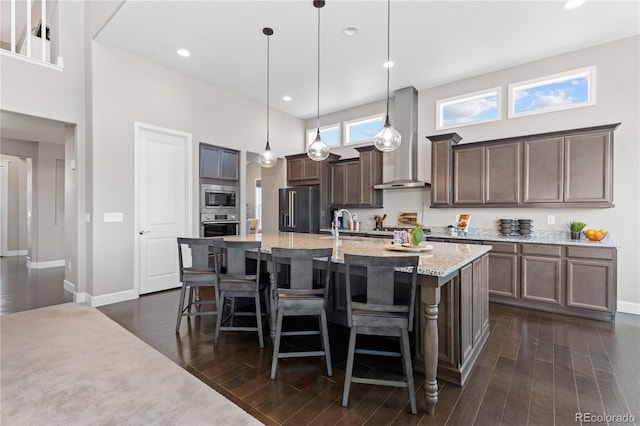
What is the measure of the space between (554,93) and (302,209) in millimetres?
4498

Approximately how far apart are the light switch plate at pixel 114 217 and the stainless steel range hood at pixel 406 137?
13.8 feet

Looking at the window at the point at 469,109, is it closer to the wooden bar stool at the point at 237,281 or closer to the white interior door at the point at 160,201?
the wooden bar stool at the point at 237,281

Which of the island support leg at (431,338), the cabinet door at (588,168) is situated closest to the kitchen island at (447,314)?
the island support leg at (431,338)

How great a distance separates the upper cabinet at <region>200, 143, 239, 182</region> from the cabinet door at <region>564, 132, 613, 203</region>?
5.19 metres

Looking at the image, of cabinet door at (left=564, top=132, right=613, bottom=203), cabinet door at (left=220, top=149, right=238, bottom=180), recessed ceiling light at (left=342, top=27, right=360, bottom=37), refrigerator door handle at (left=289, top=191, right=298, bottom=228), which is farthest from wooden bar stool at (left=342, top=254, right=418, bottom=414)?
refrigerator door handle at (left=289, top=191, right=298, bottom=228)

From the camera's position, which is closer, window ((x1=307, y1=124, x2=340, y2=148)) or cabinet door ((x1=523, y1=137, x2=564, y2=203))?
cabinet door ((x1=523, y1=137, x2=564, y2=203))

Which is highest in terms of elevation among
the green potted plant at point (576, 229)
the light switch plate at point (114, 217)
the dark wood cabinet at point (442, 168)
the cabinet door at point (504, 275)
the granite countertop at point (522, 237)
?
the dark wood cabinet at point (442, 168)

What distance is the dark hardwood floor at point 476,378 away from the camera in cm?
183

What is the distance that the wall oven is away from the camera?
17.1 feet

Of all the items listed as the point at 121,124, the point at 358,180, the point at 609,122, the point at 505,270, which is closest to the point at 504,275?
the point at 505,270

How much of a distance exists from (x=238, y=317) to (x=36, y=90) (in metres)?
3.81

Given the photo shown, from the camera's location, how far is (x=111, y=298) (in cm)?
409

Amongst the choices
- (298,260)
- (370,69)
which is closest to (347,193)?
(370,69)

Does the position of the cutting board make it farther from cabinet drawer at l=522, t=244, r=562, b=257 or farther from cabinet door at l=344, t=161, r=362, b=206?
cabinet drawer at l=522, t=244, r=562, b=257
